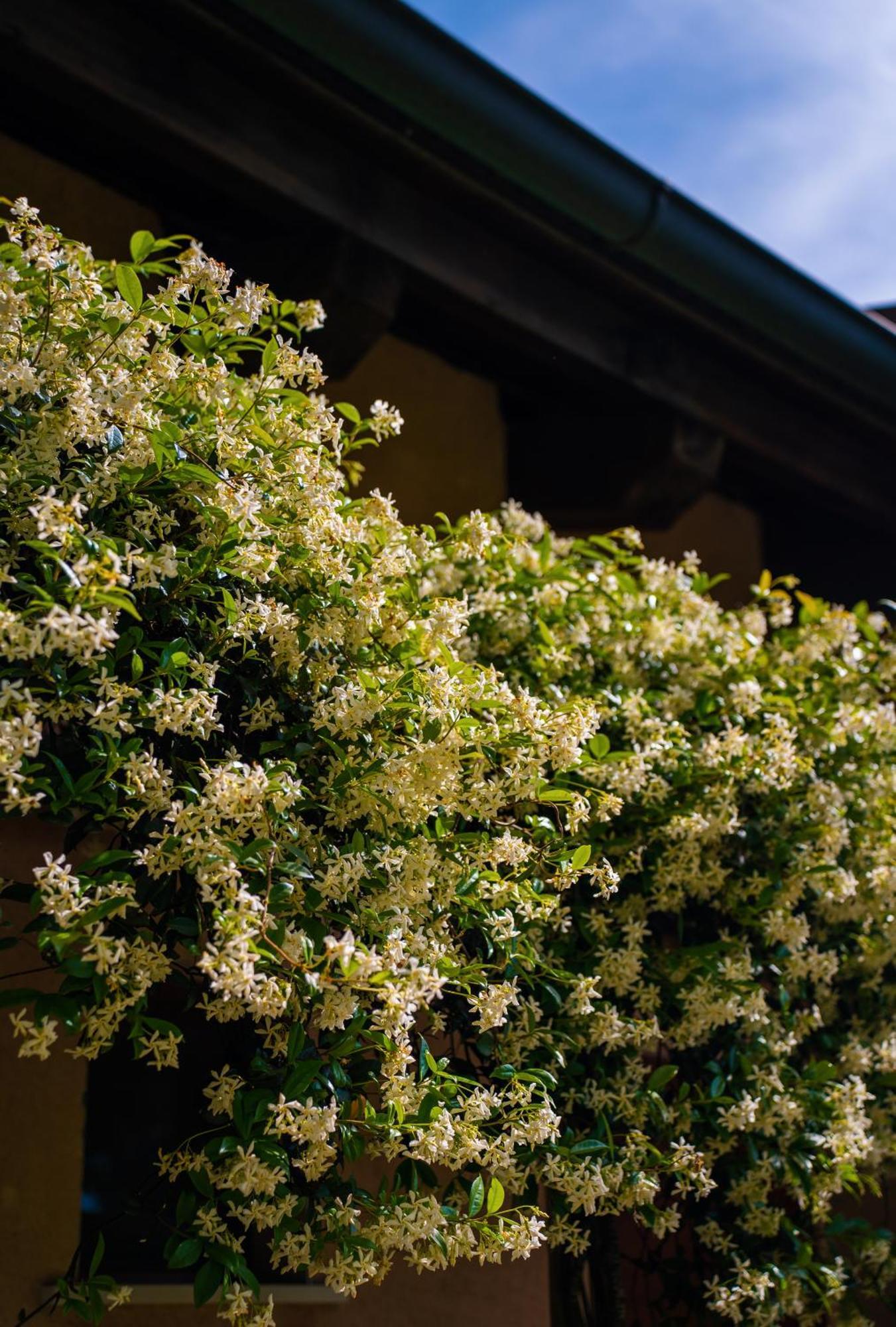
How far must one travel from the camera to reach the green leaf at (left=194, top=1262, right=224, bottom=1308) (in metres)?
1.81

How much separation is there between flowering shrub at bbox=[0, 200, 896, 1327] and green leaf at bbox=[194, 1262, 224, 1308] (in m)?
0.01

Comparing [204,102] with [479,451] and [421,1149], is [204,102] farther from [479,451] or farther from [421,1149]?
[421,1149]

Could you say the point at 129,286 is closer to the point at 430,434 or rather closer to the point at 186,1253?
the point at 186,1253

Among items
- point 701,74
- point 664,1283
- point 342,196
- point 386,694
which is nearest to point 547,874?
point 386,694

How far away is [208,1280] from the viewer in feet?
6.04

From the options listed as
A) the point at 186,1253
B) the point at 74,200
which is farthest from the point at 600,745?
the point at 74,200

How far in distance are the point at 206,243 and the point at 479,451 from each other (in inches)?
44.5

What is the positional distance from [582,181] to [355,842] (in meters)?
1.96

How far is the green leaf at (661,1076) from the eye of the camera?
253cm

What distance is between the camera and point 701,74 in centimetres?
657

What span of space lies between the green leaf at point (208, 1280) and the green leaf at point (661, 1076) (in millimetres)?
928

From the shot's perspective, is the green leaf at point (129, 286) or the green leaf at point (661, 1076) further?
the green leaf at point (661, 1076)

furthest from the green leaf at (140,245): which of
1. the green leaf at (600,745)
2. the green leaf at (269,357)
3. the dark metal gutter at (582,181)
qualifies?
the green leaf at (600,745)

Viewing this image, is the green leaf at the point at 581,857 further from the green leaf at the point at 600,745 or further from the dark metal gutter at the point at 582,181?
the dark metal gutter at the point at 582,181
